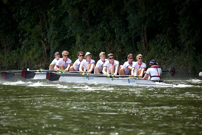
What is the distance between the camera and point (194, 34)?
1096 inches

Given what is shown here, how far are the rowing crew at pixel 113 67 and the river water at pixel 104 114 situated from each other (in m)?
2.81

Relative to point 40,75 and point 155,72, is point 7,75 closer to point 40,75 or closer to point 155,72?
point 40,75

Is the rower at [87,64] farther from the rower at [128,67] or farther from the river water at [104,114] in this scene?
the river water at [104,114]

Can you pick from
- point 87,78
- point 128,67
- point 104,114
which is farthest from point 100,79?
point 104,114

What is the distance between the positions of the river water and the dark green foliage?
565 inches

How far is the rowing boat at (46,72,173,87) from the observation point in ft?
57.5

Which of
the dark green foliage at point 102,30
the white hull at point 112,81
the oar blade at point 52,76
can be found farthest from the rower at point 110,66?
the dark green foliage at point 102,30

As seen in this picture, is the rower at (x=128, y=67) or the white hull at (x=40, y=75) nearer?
the rower at (x=128, y=67)

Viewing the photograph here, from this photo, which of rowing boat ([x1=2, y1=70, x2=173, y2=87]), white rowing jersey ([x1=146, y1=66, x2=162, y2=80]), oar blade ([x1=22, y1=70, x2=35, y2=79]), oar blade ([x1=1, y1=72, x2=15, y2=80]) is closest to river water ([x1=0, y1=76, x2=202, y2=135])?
white rowing jersey ([x1=146, y1=66, x2=162, y2=80])

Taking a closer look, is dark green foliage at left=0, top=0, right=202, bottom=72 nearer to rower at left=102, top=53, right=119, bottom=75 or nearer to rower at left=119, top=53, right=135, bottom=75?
rower at left=119, top=53, right=135, bottom=75

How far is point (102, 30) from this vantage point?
120 ft

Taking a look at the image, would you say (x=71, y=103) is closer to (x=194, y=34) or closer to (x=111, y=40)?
(x=194, y=34)

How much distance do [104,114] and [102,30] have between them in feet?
88.0

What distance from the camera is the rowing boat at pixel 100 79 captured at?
17.5 m
